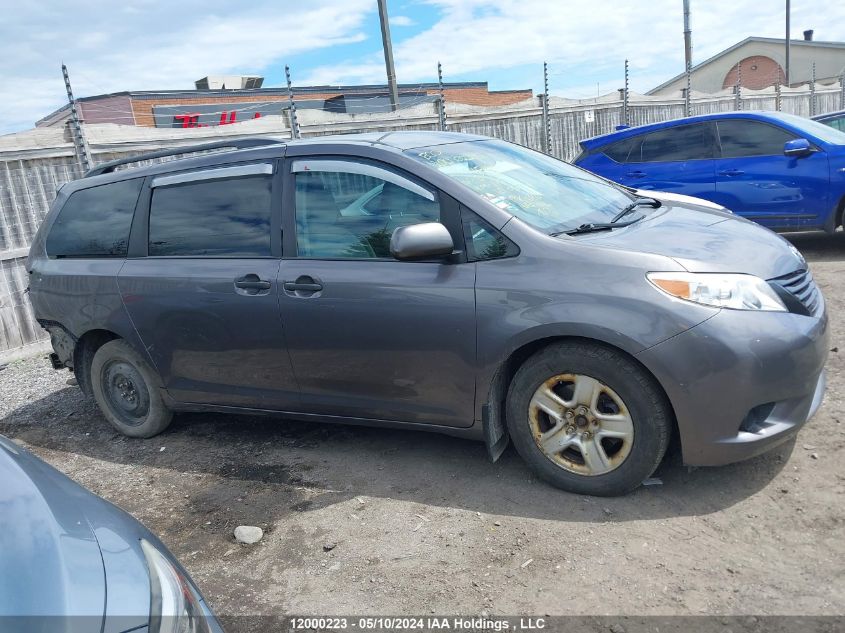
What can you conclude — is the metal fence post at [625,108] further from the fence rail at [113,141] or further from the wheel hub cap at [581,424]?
the wheel hub cap at [581,424]

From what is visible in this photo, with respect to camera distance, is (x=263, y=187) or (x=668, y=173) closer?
(x=263, y=187)

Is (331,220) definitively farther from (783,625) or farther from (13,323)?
(13,323)

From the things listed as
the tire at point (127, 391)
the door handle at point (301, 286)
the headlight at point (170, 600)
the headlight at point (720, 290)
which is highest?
the door handle at point (301, 286)

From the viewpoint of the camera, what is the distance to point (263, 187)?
4031 mm

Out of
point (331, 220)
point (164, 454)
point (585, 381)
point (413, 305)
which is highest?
point (331, 220)

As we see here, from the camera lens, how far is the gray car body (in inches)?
57.9

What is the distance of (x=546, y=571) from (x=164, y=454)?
281 cm

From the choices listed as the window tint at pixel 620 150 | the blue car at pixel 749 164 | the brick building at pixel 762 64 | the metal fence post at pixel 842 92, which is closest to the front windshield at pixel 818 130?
the blue car at pixel 749 164

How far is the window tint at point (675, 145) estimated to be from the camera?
8172 mm

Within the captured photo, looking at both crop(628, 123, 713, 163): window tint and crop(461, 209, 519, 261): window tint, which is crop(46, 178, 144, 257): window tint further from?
crop(628, 123, 713, 163): window tint

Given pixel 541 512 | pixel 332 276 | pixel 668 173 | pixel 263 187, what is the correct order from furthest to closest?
pixel 668 173 → pixel 263 187 → pixel 332 276 → pixel 541 512

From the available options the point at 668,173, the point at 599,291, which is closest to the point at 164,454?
the point at 599,291

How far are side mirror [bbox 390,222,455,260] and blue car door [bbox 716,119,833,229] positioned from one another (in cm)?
573

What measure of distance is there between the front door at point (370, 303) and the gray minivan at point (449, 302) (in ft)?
0.04
